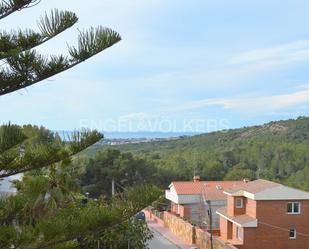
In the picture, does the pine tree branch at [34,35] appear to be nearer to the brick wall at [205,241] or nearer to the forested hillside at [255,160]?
the brick wall at [205,241]

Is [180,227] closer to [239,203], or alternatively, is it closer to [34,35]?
[239,203]

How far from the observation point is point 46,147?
566 centimetres

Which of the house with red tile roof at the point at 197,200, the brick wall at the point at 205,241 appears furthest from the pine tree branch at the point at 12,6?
the house with red tile roof at the point at 197,200

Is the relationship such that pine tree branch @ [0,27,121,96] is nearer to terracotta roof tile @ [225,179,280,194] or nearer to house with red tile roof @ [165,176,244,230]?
terracotta roof tile @ [225,179,280,194]

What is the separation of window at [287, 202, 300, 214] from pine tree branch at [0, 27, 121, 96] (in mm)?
20777

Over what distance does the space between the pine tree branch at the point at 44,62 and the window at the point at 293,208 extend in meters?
20.8

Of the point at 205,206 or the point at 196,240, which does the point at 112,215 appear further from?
the point at 205,206

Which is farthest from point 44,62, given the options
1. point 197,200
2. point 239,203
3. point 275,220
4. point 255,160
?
point 255,160

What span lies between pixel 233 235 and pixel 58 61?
2226cm

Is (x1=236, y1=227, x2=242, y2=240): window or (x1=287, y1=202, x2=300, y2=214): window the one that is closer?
(x1=287, y1=202, x2=300, y2=214): window

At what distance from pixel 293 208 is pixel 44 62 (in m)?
21.2

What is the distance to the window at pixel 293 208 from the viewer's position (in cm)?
2497

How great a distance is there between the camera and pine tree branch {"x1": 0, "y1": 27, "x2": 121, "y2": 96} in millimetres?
5293

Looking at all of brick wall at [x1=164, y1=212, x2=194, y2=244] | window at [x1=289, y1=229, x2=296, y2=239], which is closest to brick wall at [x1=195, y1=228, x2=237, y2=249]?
brick wall at [x1=164, y1=212, x2=194, y2=244]
